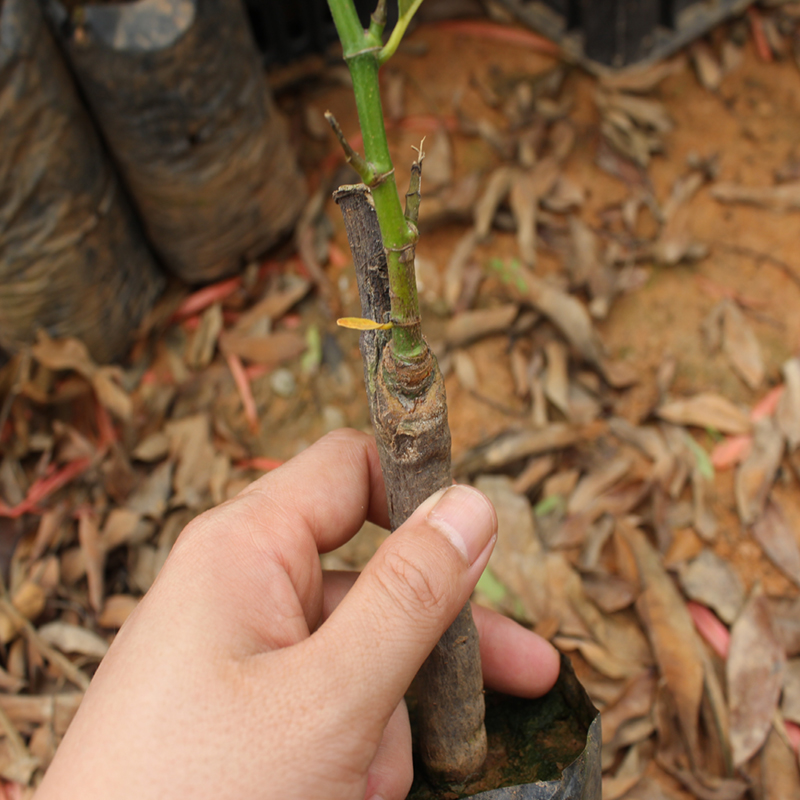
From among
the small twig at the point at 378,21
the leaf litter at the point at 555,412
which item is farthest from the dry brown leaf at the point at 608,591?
the small twig at the point at 378,21

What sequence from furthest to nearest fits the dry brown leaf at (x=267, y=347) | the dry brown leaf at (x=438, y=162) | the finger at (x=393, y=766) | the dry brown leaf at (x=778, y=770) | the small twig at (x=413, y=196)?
the dry brown leaf at (x=438, y=162) → the dry brown leaf at (x=267, y=347) → the dry brown leaf at (x=778, y=770) → the finger at (x=393, y=766) → the small twig at (x=413, y=196)

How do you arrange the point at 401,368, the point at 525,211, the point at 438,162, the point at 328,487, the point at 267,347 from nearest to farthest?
the point at 401,368
the point at 328,487
the point at 267,347
the point at 525,211
the point at 438,162

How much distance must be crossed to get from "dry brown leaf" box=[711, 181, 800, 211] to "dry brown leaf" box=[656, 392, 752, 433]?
81cm

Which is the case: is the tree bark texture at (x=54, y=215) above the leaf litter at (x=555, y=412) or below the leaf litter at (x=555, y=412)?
above

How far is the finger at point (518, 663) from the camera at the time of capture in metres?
1.23

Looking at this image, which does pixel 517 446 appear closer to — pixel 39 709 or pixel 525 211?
pixel 525 211

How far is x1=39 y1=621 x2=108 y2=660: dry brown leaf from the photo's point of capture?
65.9 inches

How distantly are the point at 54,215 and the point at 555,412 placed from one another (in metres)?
1.55

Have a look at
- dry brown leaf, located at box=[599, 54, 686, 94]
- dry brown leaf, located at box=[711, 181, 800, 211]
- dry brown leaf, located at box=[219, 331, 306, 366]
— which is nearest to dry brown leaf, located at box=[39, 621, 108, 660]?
dry brown leaf, located at box=[219, 331, 306, 366]

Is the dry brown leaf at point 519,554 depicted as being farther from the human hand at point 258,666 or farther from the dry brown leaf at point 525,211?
the dry brown leaf at point 525,211

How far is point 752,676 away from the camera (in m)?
1.55

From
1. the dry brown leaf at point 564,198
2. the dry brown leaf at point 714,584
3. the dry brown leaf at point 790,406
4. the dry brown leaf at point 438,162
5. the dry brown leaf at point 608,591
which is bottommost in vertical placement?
the dry brown leaf at point 714,584

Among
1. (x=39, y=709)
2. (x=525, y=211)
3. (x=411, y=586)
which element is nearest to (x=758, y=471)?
(x=525, y=211)

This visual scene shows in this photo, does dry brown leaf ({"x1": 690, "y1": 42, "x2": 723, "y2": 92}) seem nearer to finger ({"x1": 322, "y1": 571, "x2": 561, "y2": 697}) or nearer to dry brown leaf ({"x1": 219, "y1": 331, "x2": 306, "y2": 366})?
dry brown leaf ({"x1": 219, "y1": 331, "x2": 306, "y2": 366})
